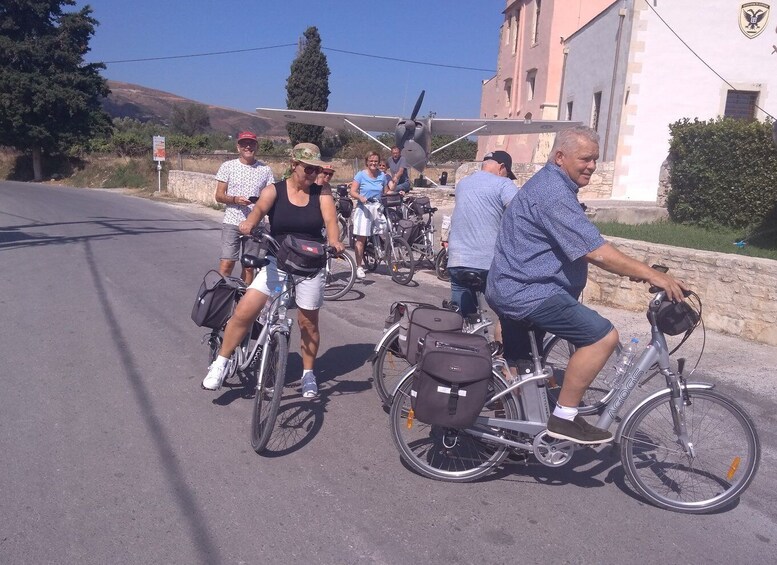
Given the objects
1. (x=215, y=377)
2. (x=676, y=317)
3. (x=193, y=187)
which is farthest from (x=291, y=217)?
(x=193, y=187)

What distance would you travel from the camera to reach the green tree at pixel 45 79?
1604 inches

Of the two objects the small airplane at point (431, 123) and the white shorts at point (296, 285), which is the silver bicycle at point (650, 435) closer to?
the white shorts at point (296, 285)

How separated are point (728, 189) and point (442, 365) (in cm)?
933

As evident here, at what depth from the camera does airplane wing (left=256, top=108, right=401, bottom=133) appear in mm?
23594

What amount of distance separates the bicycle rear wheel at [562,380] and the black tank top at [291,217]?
180 centimetres

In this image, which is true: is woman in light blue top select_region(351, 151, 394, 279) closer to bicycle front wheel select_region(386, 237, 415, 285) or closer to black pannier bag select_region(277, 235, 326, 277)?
bicycle front wheel select_region(386, 237, 415, 285)

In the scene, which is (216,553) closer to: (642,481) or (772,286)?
(642,481)

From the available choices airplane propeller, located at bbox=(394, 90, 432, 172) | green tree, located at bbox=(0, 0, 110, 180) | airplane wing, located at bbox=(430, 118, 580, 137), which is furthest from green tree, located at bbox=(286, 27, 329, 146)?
airplane propeller, located at bbox=(394, 90, 432, 172)

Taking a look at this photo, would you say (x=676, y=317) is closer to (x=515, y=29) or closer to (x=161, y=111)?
(x=515, y=29)

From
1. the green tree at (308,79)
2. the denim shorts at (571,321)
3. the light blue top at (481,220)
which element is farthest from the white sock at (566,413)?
the green tree at (308,79)

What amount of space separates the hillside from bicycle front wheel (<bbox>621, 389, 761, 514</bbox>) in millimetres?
105504

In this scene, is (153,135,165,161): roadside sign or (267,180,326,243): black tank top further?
(153,135,165,161): roadside sign

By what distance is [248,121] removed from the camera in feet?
387

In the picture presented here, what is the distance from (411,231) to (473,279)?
5978 mm
